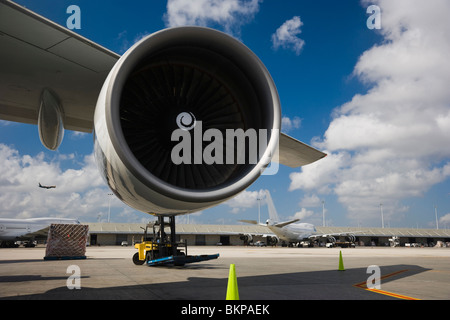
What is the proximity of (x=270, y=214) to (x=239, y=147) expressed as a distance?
165ft

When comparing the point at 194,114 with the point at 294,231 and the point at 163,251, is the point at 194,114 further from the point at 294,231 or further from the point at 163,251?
the point at 294,231

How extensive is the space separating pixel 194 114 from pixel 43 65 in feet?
7.65

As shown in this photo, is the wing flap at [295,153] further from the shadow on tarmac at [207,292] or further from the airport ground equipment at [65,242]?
the airport ground equipment at [65,242]

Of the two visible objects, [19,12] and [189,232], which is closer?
[19,12]

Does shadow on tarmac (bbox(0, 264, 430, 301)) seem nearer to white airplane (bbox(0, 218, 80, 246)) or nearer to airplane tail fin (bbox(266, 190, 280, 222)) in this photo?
white airplane (bbox(0, 218, 80, 246))

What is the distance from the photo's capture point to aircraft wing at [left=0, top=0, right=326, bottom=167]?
166 inches

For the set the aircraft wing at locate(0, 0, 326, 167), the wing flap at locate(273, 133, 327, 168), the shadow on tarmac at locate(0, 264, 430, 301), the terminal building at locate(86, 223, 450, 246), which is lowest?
the terminal building at locate(86, 223, 450, 246)

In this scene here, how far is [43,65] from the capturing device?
490cm

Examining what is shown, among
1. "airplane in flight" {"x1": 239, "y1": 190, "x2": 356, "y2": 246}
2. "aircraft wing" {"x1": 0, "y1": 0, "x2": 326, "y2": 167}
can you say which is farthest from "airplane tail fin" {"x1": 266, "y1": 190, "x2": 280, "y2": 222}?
"aircraft wing" {"x1": 0, "y1": 0, "x2": 326, "y2": 167}
